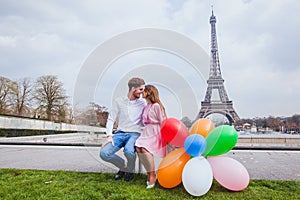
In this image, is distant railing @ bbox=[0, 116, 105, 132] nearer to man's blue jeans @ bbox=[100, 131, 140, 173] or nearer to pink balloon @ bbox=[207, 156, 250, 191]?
man's blue jeans @ bbox=[100, 131, 140, 173]

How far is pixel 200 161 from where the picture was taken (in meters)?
1.92

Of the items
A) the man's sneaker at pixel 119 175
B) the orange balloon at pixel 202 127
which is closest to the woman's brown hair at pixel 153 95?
the orange balloon at pixel 202 127

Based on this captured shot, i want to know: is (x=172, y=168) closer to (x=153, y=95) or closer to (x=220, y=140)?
(x=220, y=140)

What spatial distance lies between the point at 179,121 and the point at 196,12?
2.61m

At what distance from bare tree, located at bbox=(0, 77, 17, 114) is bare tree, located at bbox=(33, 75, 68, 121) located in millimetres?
1857

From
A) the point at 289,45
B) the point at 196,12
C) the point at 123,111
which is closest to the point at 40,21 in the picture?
the point at 196,12

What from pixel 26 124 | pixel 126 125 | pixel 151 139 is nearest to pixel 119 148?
pixel 126 125

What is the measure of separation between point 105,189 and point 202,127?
1.04 metres

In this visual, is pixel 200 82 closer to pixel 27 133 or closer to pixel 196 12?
pixel 196 12

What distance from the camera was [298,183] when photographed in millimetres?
2275

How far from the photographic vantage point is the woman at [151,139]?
7.06 ft

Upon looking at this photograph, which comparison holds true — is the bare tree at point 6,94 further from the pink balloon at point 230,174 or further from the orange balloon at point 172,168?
the pink balloon at point 230,174

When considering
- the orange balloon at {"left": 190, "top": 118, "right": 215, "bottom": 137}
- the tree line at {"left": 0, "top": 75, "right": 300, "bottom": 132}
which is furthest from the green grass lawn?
the tree line at {"left": 0, "top": 75, "right": 300, "bottom": 132}

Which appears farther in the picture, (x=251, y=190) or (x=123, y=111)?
(x=123, y=111)
